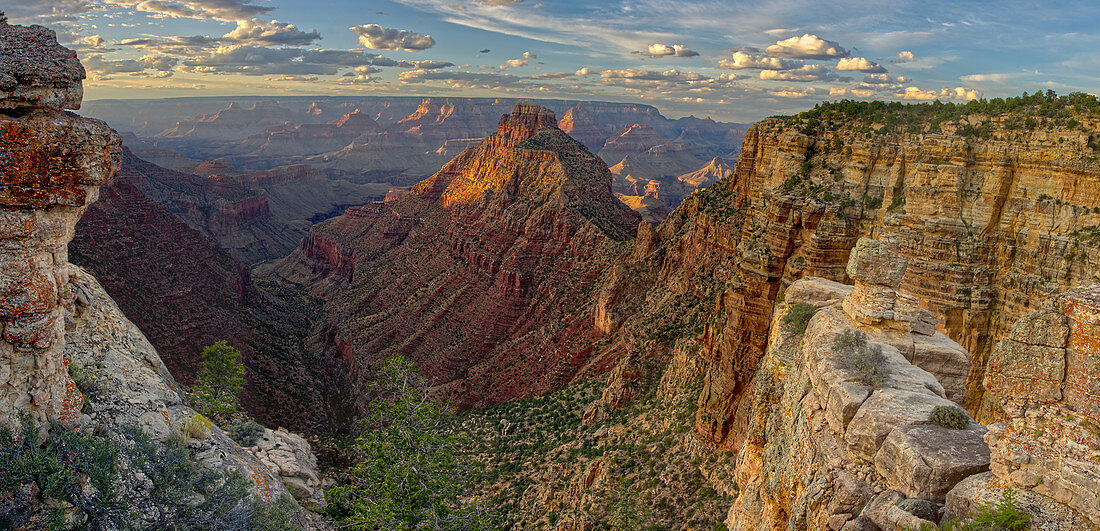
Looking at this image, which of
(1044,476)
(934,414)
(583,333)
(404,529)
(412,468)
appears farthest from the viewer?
(583,333)

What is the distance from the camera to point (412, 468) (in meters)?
19.4

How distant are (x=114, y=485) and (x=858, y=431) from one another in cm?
1707

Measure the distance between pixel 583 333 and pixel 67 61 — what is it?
52.1 m

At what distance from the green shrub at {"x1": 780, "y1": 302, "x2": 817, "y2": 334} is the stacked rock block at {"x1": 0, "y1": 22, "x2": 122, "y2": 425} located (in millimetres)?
19714

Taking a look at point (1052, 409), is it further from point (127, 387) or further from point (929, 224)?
point (127, 387)

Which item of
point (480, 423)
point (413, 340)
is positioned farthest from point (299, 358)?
point (480, 423)

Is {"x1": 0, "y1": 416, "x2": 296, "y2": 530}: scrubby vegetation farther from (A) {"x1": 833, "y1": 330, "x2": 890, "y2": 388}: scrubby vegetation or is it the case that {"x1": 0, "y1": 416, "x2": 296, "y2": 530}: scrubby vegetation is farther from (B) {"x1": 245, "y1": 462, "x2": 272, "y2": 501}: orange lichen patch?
(A) {"x1": 833, "y1": 330, "x2": 890, "y2": 388}: scrubby vegetation

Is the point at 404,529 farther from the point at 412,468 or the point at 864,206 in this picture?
the point at 864,206

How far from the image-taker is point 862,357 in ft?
41.7

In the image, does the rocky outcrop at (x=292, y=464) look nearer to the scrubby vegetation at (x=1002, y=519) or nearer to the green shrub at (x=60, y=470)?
the green shrub at (x=60, y=470)

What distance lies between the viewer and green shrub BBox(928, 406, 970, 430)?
1048 centimetres

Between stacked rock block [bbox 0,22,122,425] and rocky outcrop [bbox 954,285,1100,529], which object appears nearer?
rocky outcrop [bbox 954,285,1100,529]

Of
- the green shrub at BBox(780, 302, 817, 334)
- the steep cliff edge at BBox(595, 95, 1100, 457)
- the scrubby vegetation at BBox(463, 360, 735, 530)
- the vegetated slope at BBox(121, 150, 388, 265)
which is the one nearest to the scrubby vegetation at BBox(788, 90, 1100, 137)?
the steep cliff edge at BBox(595, 95, 1100, 457)

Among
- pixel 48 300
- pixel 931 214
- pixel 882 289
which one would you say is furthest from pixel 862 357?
pixel 48 300
